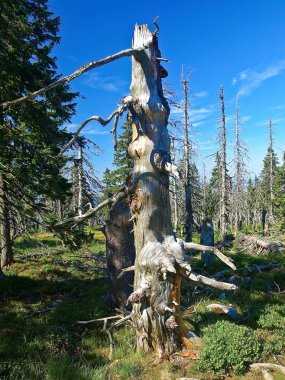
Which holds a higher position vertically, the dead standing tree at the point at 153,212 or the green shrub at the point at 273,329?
the dead standing tree at the point at 153,212

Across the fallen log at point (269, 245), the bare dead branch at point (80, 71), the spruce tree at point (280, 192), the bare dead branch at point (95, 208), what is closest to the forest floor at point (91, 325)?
the fallen log at point (269, 245)

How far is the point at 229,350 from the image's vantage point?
17.6 ft

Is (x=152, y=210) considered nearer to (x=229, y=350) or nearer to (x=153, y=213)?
(x=153, y=213)

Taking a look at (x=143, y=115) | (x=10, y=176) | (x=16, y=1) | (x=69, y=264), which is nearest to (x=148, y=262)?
(x=143, y=115)

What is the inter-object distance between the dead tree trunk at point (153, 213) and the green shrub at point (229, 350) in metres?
0.60

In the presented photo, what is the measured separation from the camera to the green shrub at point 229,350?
17.2ft

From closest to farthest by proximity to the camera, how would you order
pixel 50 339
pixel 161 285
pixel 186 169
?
pixel 161 285 → pixel 50 339 → pixel 186 169

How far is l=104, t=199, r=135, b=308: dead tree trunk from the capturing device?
29.3 ft

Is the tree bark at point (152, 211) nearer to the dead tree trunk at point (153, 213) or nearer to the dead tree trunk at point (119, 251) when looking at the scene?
the dead tree trunk at point (153, 213)

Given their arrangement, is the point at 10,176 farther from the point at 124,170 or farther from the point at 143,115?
the point at 124,170

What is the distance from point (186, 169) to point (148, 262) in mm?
17171

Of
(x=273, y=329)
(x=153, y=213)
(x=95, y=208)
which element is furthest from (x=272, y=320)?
(x=95, y=208)

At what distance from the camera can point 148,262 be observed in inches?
213

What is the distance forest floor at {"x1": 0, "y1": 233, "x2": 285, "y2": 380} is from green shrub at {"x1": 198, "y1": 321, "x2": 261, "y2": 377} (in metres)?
0.12
